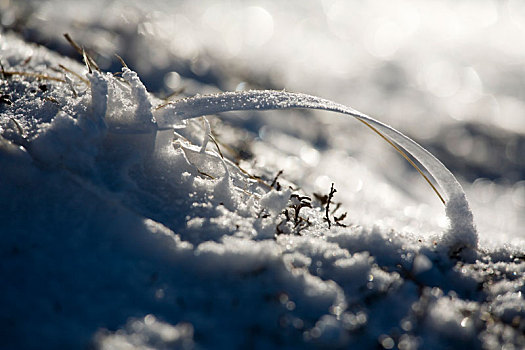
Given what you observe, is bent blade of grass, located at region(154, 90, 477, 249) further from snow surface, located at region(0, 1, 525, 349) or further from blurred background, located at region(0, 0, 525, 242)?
blurred background, located at region(0, 0, 525, 242)

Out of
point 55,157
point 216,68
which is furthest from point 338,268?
point 216,68

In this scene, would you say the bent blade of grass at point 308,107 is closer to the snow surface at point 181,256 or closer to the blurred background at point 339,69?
the snow surface at point 181,256

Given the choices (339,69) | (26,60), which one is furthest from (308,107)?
(339,69)

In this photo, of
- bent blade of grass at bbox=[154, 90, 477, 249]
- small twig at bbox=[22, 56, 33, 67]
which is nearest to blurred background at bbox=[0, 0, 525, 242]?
bent blade of grass at bbox=[154, 90, 477, 249]

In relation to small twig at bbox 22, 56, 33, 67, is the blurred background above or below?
above

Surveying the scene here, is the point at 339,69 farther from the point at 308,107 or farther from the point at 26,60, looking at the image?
the point at 308,107

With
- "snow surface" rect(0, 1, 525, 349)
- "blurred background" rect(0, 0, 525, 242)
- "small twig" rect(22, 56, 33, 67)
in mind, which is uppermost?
"blurred background" rect(0, 0, 525, 242)

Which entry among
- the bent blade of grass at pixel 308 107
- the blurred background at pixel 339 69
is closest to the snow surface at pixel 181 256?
the bent blade of grass at pixel 308 107
